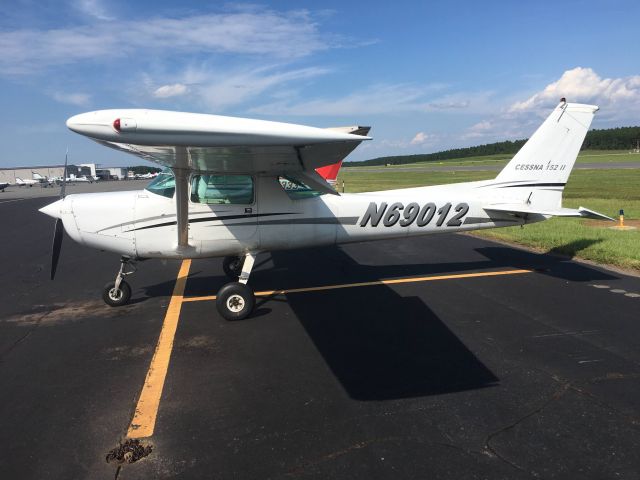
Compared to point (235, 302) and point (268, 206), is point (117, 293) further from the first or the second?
point (268, 206)

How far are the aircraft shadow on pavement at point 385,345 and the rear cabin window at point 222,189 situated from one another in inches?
66.8

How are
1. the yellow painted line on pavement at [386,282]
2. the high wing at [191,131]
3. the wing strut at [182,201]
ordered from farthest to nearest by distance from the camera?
the yellow painted line on pavement at [386,282] < the wing strut at [182,201] < the high wing at [191,131]

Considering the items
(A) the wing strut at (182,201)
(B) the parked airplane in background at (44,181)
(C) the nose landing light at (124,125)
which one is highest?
(C) the nose landing light at (124,125)

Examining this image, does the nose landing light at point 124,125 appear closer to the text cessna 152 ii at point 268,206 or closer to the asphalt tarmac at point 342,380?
the text cessna 152 ii at point 268,206

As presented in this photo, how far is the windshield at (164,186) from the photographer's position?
6031 millimetres

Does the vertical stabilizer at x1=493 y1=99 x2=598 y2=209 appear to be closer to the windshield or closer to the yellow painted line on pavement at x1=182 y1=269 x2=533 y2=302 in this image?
the yellow painted line on pavement at x1=182 y1=269 x2=533 y2=302

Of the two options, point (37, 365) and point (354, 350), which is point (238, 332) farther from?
point (37, 365)

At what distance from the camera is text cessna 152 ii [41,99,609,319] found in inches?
216

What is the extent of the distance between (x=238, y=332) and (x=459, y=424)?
2.87 metres

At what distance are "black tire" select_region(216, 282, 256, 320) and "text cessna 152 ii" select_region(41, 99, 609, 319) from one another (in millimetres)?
13

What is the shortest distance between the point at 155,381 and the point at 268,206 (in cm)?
293

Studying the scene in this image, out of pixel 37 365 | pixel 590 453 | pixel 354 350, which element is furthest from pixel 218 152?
pixel 590 453

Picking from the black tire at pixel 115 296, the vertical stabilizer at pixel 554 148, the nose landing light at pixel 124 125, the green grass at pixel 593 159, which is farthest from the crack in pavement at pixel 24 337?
the green grass at pixel 593 159

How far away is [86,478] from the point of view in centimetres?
274
